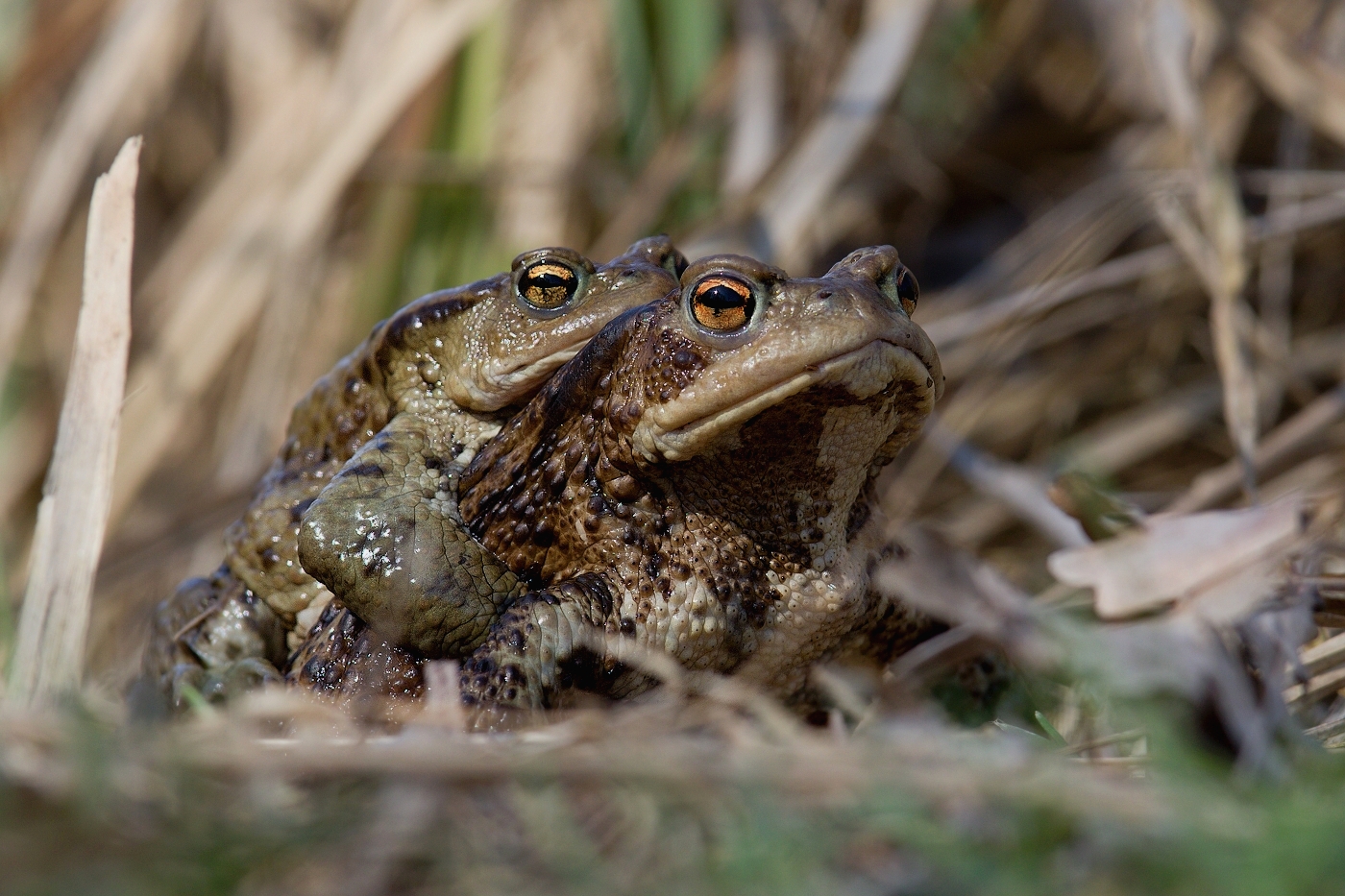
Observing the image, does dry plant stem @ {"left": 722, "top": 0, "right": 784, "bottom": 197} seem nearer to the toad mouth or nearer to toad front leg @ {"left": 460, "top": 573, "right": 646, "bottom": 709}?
the toad mouth

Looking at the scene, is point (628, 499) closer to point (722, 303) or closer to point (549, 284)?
point (722, 303)

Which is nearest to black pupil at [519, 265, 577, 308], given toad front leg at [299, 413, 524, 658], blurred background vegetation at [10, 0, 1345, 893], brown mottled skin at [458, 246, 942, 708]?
brown mottled skin at [458, 246, 942, 708]

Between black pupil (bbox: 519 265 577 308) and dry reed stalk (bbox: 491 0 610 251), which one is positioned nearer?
black pupil (bbox: 519 265 577 308)

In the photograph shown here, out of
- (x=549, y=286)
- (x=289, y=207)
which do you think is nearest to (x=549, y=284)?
(x=549, y=286)

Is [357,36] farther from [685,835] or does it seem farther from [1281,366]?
[685,835]

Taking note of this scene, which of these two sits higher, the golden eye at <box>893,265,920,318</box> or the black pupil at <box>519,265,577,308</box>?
the black pupil at <box>519,265,577,308</box>

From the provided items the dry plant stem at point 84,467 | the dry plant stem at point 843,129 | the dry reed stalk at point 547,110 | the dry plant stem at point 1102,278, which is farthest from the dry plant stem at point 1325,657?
the dry reed stalk at point 547,110
